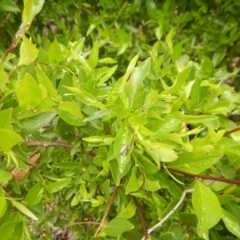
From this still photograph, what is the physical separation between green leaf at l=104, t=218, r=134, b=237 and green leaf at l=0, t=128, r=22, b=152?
0.23 metres

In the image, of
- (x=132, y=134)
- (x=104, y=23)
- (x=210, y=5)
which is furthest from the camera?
(x=210, y=5)

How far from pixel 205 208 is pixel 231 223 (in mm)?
94

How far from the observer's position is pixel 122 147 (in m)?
0.55

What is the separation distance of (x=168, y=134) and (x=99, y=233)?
219mm

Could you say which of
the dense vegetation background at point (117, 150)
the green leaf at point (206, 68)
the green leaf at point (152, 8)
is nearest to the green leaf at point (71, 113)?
the dense vegetation background at point (117, 150)

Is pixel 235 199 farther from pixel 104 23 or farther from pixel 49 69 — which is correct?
pixel 104 23

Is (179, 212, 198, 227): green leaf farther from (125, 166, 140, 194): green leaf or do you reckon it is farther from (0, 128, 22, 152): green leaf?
(0, 128, 22, 152): green leaf

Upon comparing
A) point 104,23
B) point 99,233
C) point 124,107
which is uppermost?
point 124,107

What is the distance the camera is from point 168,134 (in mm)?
591

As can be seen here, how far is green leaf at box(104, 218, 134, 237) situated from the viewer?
1.95ft

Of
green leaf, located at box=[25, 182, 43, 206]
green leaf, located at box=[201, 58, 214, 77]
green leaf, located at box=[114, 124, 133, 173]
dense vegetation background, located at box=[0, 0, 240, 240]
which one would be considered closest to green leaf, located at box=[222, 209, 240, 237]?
dense vegetation background, located at box=[0, 0, 240, 240]

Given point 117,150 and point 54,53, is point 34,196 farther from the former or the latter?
point 54,53

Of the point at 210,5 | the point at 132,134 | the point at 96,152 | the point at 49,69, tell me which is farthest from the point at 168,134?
the point at 210,5

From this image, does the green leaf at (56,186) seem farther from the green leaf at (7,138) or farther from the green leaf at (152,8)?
the green leaf at (152,8)
